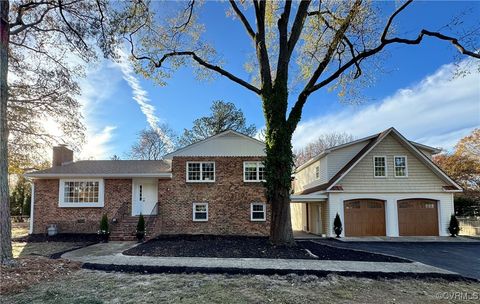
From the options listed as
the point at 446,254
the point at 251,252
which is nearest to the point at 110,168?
the point at 251,252

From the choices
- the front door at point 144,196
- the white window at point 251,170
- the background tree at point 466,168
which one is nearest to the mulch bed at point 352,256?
the white window at point 251,170

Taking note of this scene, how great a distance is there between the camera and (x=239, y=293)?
6531 mm

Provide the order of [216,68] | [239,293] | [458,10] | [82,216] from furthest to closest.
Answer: [82,216] < [216,68] < [458,10] < [239,293]

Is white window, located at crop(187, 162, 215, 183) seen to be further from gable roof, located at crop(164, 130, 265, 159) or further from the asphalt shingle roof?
the asphalt shingle roof

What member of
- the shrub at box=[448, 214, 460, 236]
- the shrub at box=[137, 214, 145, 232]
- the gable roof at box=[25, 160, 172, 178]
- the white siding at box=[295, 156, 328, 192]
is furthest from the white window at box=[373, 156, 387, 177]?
the shrub at box=[137, 214, 145, 232]

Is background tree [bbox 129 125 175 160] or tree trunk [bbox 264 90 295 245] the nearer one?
tree trunk [bbox 264 90 295 245]

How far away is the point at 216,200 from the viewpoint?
17297 mm

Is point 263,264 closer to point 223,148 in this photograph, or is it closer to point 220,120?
point 223,148

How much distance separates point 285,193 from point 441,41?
8.77 metres

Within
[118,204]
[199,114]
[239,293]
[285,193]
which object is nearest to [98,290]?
[239,293]

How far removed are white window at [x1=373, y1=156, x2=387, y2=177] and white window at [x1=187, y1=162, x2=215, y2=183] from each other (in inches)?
391

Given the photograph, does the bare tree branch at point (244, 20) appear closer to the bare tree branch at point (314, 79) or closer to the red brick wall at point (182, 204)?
the bare tree branch at point (314, 79)

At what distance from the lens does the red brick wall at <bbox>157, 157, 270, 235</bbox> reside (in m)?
17.1

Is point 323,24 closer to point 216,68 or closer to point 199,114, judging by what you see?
point 216,68
